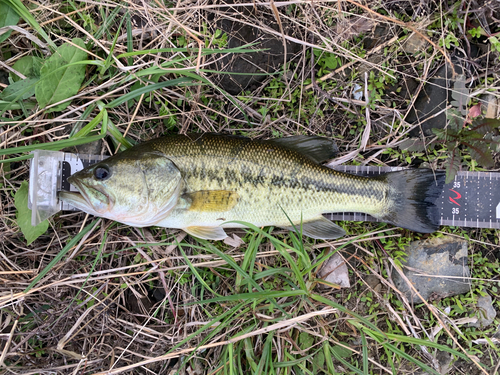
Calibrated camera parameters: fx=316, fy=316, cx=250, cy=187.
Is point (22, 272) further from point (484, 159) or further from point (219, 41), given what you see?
point (484, 159)

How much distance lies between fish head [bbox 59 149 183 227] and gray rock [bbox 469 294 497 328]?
3.30 meters

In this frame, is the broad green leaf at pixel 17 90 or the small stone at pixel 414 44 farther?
the small stone at pixel 414 44

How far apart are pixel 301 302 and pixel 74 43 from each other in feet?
11.0

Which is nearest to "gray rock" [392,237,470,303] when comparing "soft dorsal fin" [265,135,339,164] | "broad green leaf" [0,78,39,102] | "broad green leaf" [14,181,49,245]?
"soft dorsal fin" [265,135,339,164]

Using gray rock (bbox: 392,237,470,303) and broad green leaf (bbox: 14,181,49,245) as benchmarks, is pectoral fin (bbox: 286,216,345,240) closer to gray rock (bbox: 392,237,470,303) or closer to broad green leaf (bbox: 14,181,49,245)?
gray rock (bbox: 392,237,470,303)

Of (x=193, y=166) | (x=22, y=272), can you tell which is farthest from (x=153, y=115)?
(x=22, y=272)

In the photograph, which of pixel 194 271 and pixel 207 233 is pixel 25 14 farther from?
pixel 194 271

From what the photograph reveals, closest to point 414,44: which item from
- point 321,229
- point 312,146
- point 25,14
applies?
point 312,146

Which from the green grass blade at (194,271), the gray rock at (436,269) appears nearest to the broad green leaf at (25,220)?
the green grass blade at (194,271)

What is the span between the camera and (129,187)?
2.74m

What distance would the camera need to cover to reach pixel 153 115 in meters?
3.28

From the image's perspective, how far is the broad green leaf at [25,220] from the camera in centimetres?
303

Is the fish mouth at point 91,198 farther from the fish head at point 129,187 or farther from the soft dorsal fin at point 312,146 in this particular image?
the soft dorsal fin at point 312,146

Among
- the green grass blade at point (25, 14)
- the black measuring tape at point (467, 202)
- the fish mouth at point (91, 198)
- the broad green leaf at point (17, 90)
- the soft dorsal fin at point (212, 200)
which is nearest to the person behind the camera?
the fish mouth at point (91, 198)
